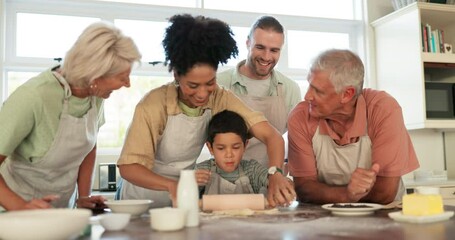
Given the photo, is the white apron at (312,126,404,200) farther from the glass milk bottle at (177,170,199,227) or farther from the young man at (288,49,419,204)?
the glass milk bottle at (177,170,199,227)

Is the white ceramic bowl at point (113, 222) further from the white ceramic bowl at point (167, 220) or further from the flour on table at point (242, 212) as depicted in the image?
the flour on table at point (242, 212)

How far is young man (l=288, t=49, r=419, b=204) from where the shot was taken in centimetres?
192

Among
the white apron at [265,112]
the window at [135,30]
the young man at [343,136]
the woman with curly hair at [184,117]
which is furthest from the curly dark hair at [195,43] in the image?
the window at [135,30]

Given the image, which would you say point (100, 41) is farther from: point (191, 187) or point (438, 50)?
point (438, 50)

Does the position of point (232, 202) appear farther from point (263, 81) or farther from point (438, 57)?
point (438, 57)

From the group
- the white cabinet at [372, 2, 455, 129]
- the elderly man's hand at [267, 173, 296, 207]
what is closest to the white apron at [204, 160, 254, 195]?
the elderly man's hand at [267, 173, 296, 207]

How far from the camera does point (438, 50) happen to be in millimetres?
4078

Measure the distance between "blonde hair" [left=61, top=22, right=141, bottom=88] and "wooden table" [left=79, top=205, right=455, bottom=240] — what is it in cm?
53

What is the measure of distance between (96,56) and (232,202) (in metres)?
0.68

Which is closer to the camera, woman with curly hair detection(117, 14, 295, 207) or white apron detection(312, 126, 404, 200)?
woman with curly hair detection(117, 14, 295, 207)

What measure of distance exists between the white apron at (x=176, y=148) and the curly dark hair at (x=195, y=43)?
24 cm

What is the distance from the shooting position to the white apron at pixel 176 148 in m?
1.93

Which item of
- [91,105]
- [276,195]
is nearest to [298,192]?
[276,195]

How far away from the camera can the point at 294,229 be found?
50.6 inches
